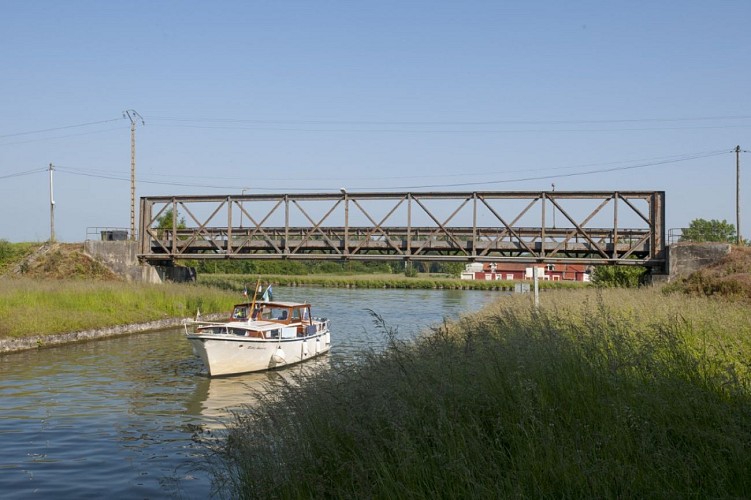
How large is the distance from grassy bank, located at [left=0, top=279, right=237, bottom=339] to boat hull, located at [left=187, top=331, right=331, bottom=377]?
8620 millimetres

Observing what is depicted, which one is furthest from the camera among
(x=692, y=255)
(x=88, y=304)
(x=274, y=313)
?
(x=692, y=255)

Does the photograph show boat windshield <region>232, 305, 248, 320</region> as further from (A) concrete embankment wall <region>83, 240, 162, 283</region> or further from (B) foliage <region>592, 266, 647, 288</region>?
(B) foliage <region>592, 266, 647, 288</region>

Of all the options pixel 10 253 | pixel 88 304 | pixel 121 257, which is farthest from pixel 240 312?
pixel 10 253

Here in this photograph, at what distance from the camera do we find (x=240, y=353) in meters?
23.0

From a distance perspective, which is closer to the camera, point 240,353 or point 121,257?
point 240,353

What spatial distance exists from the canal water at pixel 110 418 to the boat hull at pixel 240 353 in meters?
0.45

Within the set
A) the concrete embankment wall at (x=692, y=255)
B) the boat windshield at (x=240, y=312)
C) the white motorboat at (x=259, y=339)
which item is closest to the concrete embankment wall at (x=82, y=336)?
the white motorboat at (x=259, y=339)

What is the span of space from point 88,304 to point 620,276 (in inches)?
1274

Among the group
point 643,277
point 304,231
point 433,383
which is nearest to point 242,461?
point 433,383

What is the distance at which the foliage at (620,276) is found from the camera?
150ft

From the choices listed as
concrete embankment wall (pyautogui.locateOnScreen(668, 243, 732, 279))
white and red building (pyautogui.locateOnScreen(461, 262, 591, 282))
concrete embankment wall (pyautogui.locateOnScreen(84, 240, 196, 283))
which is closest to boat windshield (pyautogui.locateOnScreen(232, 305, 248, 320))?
concrete embankment wall (pyautogui.locateOnScreen(668, 243, 732, 279))

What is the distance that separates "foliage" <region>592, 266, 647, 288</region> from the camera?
4584 centimetres

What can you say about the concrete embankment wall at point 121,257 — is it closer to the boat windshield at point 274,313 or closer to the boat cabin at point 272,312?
the boat cabin at point 272,312

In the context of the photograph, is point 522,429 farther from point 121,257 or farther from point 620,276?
point 121,257
